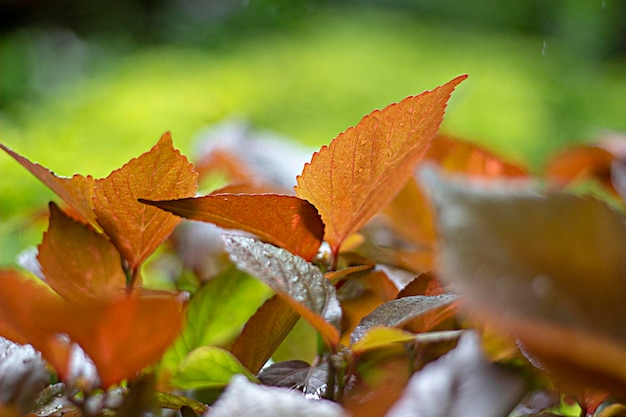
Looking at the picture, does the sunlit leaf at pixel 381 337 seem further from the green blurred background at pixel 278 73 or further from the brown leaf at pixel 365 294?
the green blurred background at pixel 278 73

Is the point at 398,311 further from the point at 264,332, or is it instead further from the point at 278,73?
the point at 278,73

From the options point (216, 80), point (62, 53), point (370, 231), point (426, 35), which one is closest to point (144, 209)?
point (370, 231)

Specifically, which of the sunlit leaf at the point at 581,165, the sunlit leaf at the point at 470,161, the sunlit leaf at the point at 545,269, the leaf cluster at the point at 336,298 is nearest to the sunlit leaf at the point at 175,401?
the leaf cluster at the point at 336,298

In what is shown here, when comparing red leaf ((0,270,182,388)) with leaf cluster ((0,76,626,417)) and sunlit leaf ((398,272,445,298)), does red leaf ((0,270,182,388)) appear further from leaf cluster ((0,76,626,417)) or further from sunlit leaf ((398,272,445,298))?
sunlit leaf ((398,272,445,298))

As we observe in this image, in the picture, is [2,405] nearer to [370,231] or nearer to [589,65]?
[370,231]

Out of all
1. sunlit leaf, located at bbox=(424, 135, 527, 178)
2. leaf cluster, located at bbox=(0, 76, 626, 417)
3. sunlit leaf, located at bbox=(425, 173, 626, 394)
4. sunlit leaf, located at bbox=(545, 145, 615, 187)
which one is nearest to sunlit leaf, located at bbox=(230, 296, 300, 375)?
leaf cluster, located at bbox=(0, 76, 626, 417)

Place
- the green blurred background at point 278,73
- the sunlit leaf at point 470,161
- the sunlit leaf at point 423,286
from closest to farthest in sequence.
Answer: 1. the sunlit leaf at point 423,286
2. the sunlit leaf at point 470,161
3. the green blurred background at point 278,73
